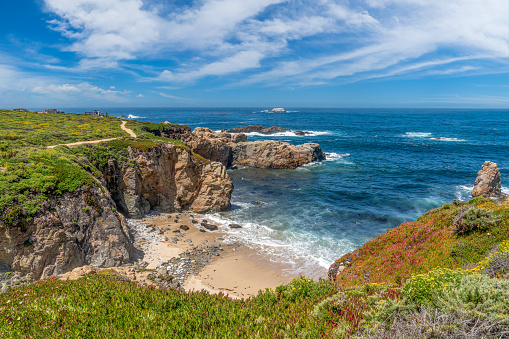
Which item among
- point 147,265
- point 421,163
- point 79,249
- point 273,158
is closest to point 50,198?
point 79,249

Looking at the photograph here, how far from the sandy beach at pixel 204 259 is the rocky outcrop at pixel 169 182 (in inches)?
122

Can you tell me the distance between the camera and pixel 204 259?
64.2ft

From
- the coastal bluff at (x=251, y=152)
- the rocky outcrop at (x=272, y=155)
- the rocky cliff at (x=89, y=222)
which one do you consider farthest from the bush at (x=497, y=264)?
the rocky outcrop at (x=272, y=155)

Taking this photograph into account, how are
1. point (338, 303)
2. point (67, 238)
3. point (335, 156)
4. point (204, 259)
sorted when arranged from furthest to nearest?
point (335, 156), point (204, 259), point (67, 238), point (338, 303)

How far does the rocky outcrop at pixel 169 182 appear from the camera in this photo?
2605 cm

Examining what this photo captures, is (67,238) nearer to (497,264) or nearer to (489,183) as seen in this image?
(497,264)

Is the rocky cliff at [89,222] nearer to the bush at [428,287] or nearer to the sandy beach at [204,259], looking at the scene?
the sandy beach at [204,259]

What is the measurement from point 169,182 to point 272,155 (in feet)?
90.5

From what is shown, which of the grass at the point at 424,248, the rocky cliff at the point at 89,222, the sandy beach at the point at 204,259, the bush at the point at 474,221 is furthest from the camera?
the sandy beach at the point at 204,259

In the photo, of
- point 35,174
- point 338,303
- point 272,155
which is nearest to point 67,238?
point 35,174

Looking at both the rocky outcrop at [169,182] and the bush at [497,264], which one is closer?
the bush at [497,264]

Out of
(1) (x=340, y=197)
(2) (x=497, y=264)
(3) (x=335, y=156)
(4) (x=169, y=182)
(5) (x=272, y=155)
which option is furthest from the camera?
(3) (x=335, y=156)

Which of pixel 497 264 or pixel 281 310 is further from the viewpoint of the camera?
pixel 497 264

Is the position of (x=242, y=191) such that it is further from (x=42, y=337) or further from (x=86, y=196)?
(x=42, y=337)
